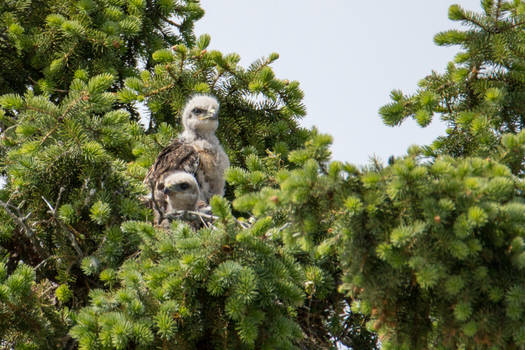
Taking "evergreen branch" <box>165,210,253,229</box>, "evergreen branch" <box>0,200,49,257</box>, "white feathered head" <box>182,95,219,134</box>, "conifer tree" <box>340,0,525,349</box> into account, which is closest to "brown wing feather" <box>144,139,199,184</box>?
"white feathered head" <box>182,95,219,134</box>

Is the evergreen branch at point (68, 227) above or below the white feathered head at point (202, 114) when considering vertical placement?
below

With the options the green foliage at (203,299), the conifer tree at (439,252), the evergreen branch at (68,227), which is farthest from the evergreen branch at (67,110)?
the conifer tree at (439,252)

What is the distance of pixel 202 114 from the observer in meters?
6.83

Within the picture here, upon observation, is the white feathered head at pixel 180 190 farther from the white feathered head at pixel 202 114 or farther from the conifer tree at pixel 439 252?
the conifer tree at pixel 439 252

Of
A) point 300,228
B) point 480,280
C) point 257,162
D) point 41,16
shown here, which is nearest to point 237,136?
point 257,162

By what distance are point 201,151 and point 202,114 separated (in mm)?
339

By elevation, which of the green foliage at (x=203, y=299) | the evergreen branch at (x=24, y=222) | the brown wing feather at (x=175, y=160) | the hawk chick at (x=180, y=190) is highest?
the brown wing feather at (x=175, y=160)

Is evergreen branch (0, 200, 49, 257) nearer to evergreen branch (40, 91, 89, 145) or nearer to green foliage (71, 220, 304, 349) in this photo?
evergreen branch (40, 91, 89, 145)

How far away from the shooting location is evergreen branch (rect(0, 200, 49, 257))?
5.36 meters

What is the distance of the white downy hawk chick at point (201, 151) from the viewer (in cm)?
655

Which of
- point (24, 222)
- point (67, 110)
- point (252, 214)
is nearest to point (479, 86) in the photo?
point (252, 214)

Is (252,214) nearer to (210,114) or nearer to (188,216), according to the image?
(188,216)

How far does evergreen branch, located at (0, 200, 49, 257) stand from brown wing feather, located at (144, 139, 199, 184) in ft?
3.72

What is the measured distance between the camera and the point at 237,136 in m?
7.43
